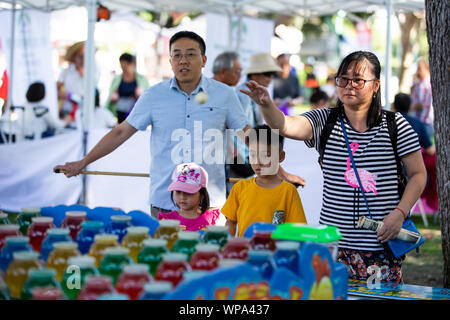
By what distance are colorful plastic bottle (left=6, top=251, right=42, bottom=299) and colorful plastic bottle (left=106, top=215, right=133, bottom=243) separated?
1.54 ft

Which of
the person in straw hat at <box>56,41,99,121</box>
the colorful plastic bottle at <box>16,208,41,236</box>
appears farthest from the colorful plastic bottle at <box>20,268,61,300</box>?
the person in straw hat at <box>56,41,99,121</box>

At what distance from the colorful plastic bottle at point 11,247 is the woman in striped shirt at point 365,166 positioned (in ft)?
4.24

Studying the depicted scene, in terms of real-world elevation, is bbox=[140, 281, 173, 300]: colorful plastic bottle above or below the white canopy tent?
below

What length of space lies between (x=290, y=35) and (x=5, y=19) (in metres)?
20.7

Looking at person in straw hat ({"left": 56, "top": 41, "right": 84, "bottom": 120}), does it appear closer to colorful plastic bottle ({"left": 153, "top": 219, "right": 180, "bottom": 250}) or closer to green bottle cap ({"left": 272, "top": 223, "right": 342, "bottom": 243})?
colorful plastic bottle ({"left": 153, "top": 219, "right": 180, "bottom": 250})

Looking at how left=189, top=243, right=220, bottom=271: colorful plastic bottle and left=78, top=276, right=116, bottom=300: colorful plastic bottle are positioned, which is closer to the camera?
left=78, top=276, right=116, bottom=300: colorful plastic bottle

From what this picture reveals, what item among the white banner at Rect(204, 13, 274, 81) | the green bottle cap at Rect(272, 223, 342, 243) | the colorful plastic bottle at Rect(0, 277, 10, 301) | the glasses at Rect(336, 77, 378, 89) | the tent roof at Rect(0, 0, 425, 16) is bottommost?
the colorful plastic bottle at Rect(0, 277, 10, 301)

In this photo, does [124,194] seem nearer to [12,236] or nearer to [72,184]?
[72,184]

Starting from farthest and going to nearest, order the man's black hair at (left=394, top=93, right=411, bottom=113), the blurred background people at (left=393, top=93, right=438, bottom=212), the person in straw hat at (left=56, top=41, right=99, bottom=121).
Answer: the person in straw hat at (left=56, top=41, right=99, bottom=121), the man's black hair at (left=394, top=93, right=411, bottom=113), the blurred background people at (left=393, top=93, right=438, bottom=212)

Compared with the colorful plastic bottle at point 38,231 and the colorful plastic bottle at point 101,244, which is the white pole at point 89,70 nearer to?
the colorful plastic bottle at point 38,231

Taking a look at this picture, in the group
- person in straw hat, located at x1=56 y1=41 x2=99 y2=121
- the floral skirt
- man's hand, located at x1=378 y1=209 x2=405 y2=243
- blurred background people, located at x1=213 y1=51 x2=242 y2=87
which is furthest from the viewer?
person in straw hat, located at x1=56 y1=41 x2=99 y2=121

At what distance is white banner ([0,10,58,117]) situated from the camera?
10.1 meters

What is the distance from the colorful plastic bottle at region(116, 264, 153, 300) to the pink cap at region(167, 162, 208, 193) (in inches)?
68.7

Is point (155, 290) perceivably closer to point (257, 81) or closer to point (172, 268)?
point (172, 268)
